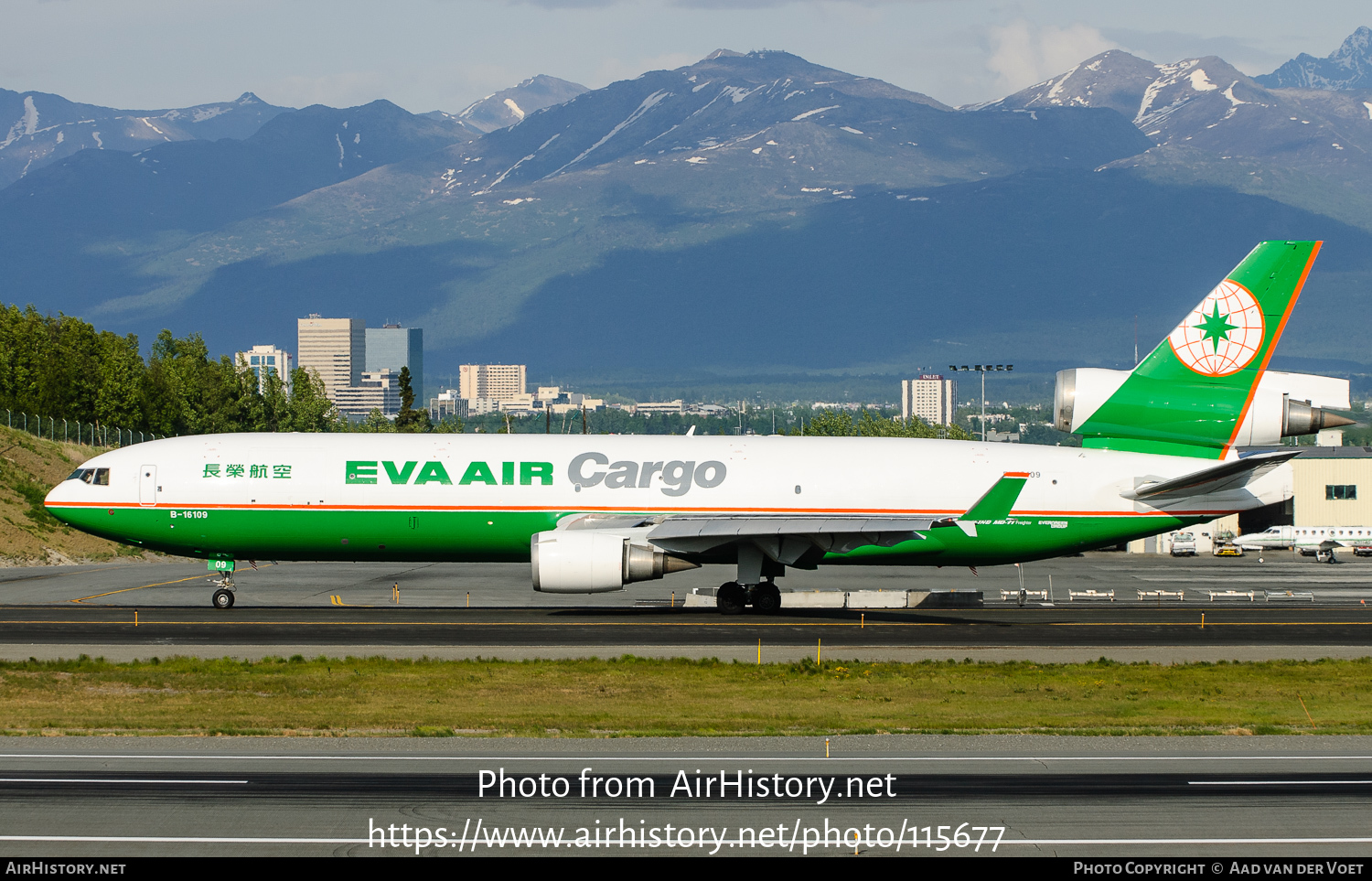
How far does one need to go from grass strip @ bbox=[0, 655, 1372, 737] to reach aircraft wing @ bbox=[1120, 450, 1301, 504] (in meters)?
8.04

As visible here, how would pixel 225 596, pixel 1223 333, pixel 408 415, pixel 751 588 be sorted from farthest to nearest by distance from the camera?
pixel 408 415
pixel 1223 333
pixel 751 588
pixel 225 596

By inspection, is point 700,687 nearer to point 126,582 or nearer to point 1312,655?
point 1312,655

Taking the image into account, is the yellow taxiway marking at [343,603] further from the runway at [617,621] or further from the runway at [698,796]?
the runway at [698,796]

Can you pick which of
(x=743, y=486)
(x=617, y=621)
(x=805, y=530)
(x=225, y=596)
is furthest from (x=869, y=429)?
(x=225, y=596)

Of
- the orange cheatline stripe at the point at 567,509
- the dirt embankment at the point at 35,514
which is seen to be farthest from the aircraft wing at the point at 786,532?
the dirt embankment at the point at 35,514

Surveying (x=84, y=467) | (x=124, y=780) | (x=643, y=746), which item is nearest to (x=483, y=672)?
(x=643, y=746)

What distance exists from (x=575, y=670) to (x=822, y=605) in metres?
17.2

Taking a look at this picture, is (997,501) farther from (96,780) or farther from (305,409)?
(305,409)

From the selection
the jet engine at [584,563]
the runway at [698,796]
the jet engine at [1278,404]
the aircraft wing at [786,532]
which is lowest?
the runway at [698,796]

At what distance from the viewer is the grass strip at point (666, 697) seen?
81.5 ft

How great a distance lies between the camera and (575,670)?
3142 centimetres

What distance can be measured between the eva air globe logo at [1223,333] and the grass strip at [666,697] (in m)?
13.9

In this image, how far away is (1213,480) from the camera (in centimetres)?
4259

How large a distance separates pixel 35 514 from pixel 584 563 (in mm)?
47625
